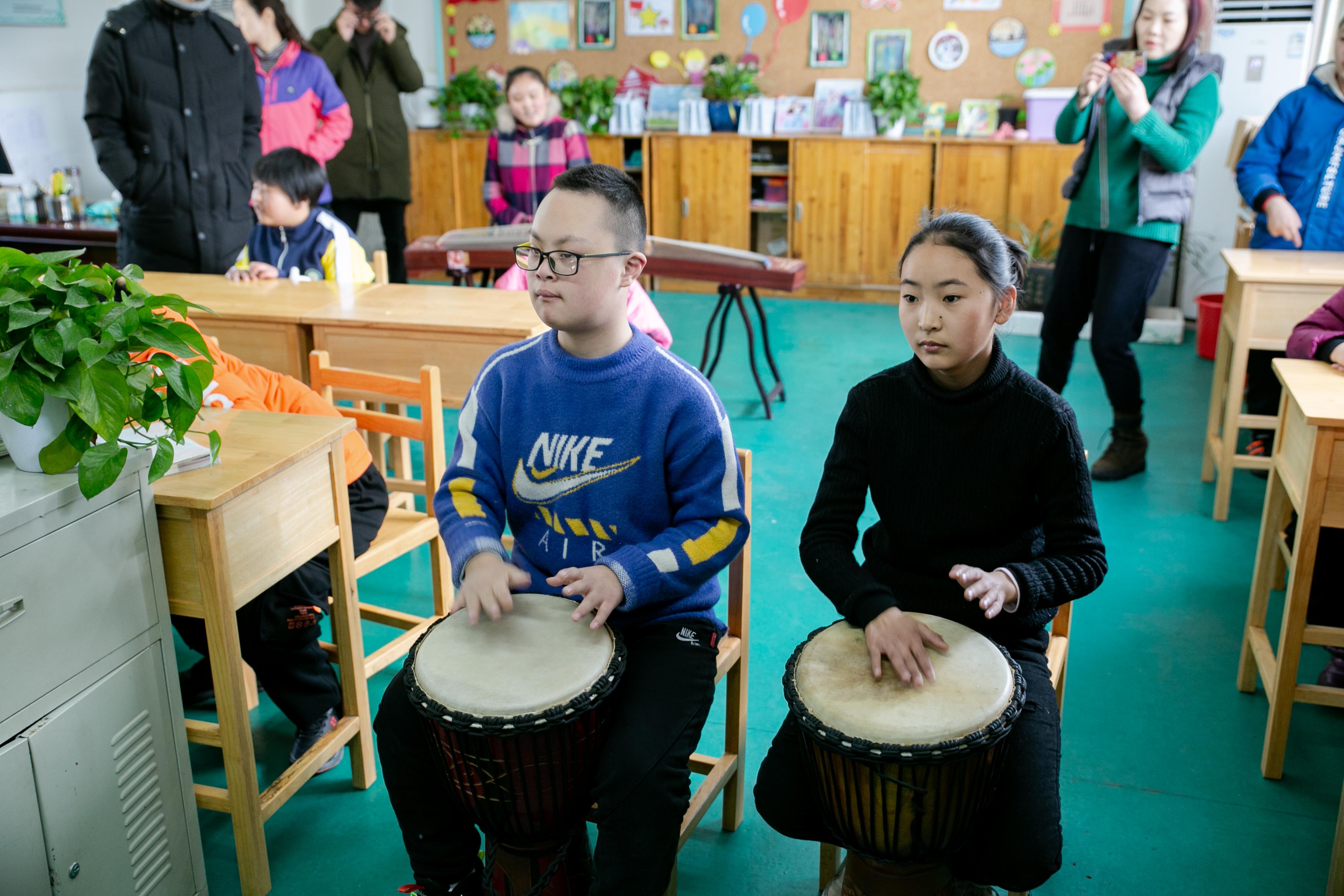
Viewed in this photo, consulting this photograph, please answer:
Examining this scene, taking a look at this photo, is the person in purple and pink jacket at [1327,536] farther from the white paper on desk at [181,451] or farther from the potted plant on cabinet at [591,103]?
the potted plant on cabinet at [591,103]

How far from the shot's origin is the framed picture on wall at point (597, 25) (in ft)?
22.2

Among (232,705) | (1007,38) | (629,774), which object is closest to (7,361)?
(232,705)

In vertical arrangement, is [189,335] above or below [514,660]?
above

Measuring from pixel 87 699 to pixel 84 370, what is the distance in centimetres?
46

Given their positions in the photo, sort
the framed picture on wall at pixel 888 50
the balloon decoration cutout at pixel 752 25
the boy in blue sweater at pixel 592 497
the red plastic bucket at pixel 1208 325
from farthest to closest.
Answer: the balloon decoration cutout at pixel 752 25, the framed picture on wall at pixel 888 50, the red plastic bucket at pixel 1208 325, the boy in blue sweater at pixel 592 497

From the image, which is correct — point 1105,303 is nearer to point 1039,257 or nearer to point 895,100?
point 1039,257

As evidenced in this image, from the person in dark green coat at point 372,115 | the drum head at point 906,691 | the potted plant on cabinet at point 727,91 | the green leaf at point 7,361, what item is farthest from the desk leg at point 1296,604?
the potted plant on cabinet at point 727,91

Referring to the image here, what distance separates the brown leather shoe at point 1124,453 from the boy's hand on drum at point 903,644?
2.45 m

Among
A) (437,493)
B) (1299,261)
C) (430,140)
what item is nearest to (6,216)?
(430,140)

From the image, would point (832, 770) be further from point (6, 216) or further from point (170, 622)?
point (6, 216)

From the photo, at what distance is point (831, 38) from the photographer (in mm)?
6445

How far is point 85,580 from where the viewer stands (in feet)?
4.88

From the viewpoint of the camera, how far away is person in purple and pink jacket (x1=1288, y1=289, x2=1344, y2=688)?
2189 millimetres

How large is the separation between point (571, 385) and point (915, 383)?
20.1 inches
